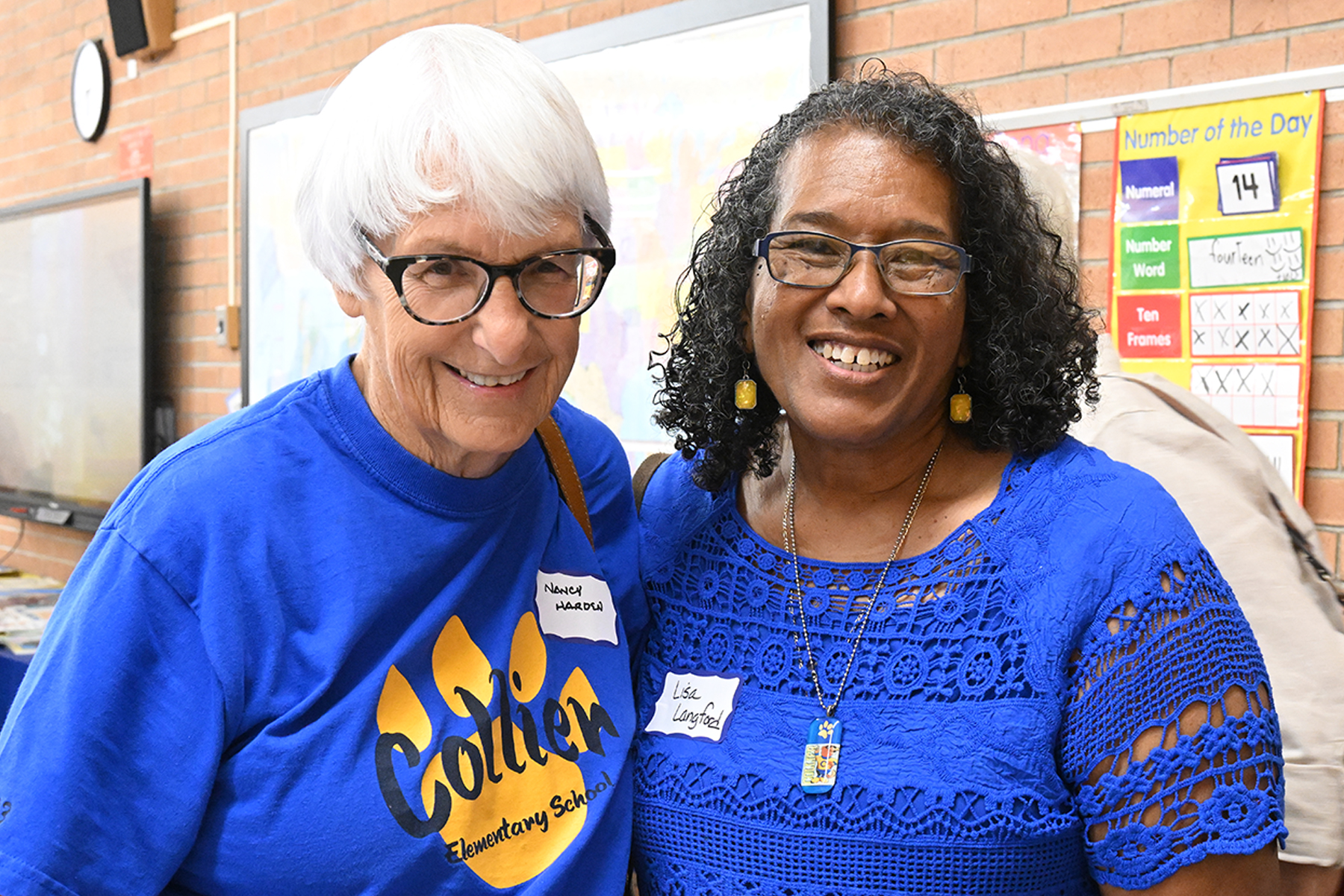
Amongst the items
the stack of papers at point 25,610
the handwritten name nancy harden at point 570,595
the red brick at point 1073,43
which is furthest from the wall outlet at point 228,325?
the handwritten name nancy harden at point 570,595

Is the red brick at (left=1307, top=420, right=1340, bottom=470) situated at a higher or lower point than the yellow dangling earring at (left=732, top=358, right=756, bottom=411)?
lower

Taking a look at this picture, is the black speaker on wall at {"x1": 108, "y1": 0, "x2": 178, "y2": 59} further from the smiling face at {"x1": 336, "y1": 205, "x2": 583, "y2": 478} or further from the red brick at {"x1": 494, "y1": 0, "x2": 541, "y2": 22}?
the smiling face at {"x1": 336, "y1": 205, "x2": 583, "y2": 478}

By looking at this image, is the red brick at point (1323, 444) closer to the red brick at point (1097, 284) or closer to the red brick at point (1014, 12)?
the red brick at point (1097, 284)

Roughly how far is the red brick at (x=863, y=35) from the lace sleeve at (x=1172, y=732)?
1.97 m

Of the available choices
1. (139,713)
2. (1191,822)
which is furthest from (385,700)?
(1191,822)

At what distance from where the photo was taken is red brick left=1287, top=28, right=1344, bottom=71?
216 cm

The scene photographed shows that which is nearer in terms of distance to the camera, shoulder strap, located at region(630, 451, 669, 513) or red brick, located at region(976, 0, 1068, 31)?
shoulder strap, located at region(630, 451, 669, 513)

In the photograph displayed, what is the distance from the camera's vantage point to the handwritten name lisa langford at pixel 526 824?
1194 mm

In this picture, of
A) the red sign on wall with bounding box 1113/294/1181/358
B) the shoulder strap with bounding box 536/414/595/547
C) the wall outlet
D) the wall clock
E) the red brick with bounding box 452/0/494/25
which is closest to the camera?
the shoulder strap with bounding box 536/414/595/547

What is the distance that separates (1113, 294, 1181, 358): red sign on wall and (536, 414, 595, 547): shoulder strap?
4.90 ft

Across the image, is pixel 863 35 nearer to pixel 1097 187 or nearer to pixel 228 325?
pixel 1097 187

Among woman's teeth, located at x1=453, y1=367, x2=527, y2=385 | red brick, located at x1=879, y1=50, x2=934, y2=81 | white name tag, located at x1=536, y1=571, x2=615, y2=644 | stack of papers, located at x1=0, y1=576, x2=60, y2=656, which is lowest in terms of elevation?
stack of papers, located at x1=0, y1=576, x2=60, y2=656

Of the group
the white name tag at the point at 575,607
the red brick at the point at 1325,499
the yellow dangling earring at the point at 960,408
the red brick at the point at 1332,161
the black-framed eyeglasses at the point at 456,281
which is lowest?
the white name tag at the point at 575,607

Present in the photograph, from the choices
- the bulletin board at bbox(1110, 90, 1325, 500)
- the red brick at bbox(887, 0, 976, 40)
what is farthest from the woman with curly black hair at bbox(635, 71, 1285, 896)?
the red brick at bbox(887, 0, 976, 40)
